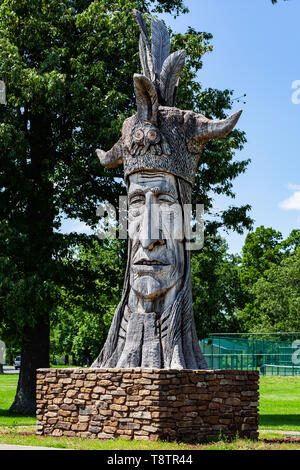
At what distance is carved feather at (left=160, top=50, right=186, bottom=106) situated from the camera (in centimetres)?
1250

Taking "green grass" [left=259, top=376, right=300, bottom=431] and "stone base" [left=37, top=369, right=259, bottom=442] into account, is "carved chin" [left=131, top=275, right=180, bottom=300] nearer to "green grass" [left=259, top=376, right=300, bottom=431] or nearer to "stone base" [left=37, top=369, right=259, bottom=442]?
"stone base" [left=37, top=369, right=259, bottom=442]

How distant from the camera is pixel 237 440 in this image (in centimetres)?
1053

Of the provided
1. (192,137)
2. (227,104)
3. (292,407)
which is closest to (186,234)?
(192,137)

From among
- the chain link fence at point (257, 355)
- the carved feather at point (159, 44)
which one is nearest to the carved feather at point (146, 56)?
the carved feather at point (159, 44)

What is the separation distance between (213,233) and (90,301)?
439cm

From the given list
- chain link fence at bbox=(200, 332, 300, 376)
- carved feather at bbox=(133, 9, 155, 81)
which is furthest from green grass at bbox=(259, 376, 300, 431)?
carved feather at bbox=(133, 9, 155, 81)

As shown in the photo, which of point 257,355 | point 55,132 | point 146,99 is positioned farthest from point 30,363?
point 257,355

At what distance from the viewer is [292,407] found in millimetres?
21938

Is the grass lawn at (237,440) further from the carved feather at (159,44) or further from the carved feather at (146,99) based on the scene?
the carved feather at (159,44)

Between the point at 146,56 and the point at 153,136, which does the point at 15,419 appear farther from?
the point at 146,56

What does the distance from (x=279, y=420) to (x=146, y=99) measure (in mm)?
10130

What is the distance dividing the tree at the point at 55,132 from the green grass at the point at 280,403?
21.1 ft

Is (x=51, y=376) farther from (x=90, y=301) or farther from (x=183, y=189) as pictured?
(x=90, y=301)

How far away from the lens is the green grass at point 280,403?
16.6m
